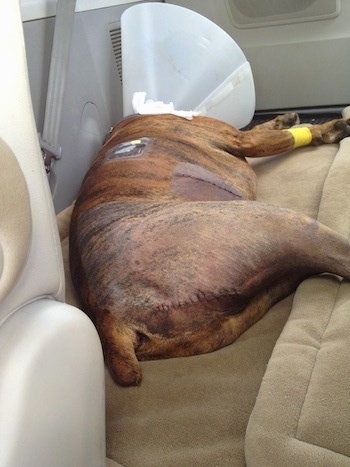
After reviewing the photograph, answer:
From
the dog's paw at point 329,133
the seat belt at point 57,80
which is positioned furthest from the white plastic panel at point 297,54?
the seat belt at point 57,80

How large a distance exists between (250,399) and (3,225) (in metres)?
0.59

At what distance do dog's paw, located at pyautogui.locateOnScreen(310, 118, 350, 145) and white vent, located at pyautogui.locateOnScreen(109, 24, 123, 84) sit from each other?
0.84m

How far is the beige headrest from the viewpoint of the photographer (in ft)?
2.35

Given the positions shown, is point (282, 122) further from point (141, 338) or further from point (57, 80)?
point (141, 338)

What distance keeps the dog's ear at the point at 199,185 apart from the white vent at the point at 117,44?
95cm

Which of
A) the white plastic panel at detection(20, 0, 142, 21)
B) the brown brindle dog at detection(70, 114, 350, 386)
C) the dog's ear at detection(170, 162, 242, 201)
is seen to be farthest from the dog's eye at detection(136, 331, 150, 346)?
the white plastic panel at detection(20, 0, 142, 21)

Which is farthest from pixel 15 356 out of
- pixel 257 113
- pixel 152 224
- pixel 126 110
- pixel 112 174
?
pixel 257 113

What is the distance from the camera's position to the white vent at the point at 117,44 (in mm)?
2383

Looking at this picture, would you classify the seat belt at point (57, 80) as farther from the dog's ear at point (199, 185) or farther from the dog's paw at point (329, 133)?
the dog's paw at point (329, 133)

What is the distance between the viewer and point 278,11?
249 cm

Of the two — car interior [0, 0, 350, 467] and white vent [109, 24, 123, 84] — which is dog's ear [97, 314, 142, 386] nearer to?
car interior [0, 0, 350, 467]

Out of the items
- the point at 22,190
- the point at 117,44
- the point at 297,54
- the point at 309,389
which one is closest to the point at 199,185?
the point at 309,389

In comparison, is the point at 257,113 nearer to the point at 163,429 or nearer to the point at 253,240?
the point at 253,240

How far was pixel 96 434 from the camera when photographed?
34.9 inches
